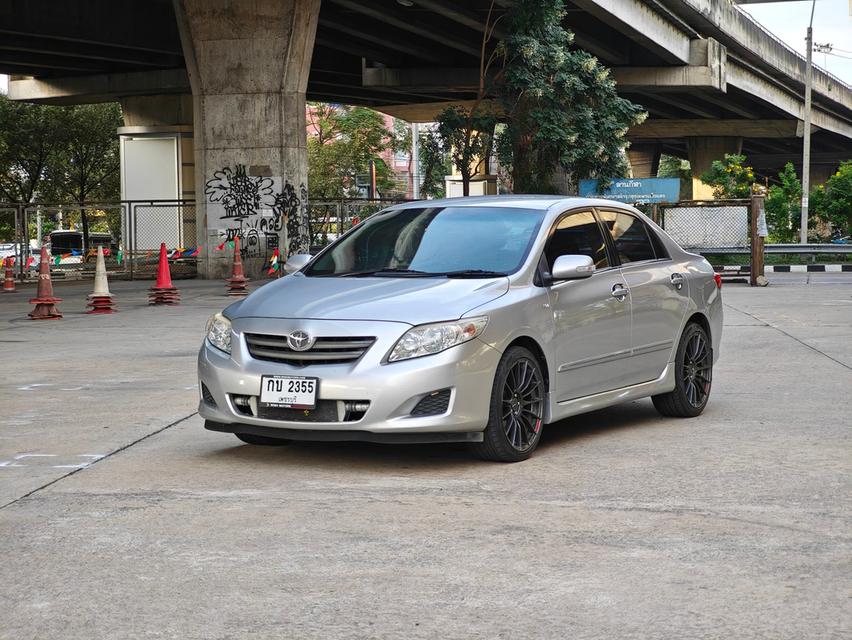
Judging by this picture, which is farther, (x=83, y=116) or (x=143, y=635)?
(x=83, y=116)

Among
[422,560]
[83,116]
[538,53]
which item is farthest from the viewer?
[83,116]

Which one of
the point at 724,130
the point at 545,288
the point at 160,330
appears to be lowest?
the point at 160,330

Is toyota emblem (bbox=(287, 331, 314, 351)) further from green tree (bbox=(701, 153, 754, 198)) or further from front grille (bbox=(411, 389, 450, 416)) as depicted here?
green tree (bbox=(701, 153, 754, 198))

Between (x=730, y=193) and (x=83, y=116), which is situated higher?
(x=83, y=116)

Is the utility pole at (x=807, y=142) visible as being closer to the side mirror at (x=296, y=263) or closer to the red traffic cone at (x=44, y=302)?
the red traffic cone at (x=44, y=302)

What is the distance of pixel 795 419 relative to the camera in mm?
8938

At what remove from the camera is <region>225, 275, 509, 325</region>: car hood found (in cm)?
699

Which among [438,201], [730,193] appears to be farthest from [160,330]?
[730,193]

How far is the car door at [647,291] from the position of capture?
8.52 meters

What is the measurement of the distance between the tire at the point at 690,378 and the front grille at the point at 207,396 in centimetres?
315

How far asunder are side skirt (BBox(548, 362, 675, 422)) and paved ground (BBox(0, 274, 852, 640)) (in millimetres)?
221

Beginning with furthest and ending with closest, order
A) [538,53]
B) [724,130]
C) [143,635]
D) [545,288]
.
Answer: [724,130] → [538,53] → [545,288] → [143,635]

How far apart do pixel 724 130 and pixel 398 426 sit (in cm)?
6382

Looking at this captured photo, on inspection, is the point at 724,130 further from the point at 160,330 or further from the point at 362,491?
the point at 362,491
